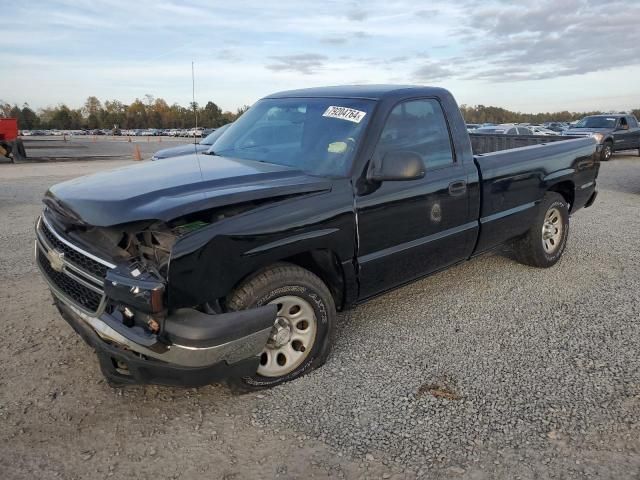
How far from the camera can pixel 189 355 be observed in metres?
2.58

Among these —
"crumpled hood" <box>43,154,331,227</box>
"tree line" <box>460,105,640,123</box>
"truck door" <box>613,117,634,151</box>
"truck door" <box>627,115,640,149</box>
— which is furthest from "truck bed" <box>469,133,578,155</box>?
"tree line" <box>460,105,640,123</box>

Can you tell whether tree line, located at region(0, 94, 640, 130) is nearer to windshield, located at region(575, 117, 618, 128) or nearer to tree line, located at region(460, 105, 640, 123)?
tree line, located at region(460, 105, 640, 123)

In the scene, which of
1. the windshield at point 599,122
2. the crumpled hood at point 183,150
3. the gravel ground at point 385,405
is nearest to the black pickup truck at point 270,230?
the gravel ground at point 385,405

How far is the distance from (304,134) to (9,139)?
21.8 m

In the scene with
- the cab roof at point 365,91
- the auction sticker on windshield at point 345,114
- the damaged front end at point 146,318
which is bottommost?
the damaged front end at point 146,318

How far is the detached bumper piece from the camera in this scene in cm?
260

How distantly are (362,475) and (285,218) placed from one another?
56.6 inches

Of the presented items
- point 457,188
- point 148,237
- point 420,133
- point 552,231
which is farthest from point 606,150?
point 148,237

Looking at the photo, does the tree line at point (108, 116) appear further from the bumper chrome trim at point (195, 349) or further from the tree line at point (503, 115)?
the bumper chrome trim at point (195, 349)

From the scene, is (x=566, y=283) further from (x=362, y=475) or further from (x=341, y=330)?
(x=362, y=475)

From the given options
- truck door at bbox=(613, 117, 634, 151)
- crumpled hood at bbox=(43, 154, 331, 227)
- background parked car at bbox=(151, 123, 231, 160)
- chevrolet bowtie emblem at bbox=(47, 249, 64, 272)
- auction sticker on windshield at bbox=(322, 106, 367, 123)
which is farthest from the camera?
truck door at bbox=(613, 117, 634, 151)

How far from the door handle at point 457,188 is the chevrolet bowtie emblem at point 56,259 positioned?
284 centimetres

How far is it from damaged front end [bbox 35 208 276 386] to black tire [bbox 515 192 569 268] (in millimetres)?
3526

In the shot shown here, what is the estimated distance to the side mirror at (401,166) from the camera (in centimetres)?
332
